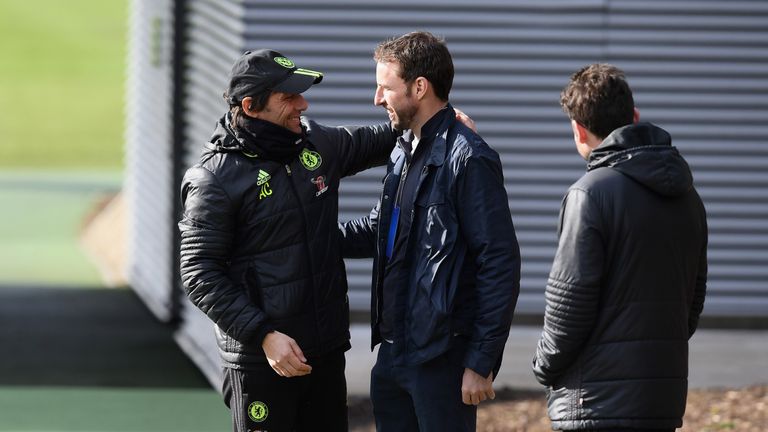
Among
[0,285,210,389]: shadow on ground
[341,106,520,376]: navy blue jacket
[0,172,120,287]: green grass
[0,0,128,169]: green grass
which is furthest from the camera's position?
[0,0,128,169]: green grass

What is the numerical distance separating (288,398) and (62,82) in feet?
98.5

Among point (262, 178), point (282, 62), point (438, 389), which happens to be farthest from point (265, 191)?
point (438, 389)

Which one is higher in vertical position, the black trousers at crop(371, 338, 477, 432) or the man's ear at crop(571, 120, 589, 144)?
the man's ear at crop(571, 120, 589, 144)

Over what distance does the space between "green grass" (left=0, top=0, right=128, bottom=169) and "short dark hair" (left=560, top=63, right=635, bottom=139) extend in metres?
20.8

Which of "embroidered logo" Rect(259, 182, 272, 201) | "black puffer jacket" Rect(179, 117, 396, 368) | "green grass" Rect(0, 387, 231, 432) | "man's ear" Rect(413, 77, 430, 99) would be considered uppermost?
"man's ear" Rect(413, 77, 430, 99)

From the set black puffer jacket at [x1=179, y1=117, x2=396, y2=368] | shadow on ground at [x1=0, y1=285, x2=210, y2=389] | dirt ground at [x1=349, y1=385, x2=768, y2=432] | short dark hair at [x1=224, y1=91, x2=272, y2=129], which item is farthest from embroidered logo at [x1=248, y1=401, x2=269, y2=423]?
shadow on ground at [x1=0, y1=285, x2=210, y2=389]

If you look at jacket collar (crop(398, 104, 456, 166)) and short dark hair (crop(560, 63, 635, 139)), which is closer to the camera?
short dark hair (crop(560, 63, 635, 139))

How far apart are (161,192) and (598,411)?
7848mm

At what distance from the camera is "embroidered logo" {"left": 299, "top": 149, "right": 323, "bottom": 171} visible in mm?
4980

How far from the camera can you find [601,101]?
4301mm

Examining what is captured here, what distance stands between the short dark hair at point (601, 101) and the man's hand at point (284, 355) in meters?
1.27

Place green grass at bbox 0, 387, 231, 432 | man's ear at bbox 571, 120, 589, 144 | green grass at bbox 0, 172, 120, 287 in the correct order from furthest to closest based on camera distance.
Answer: green grass at bbox 0, 172, 120, 287, green grass at bbox 0, 387, 231, 432, man's ear at bbox 571, 120, 589, 144

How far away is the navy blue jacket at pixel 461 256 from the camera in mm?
4555

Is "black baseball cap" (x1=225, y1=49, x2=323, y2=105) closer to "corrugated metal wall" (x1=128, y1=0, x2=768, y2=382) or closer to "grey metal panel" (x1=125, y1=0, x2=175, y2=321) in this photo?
"corrugated metal wall" (x1=128, y1=0, x2=768, y2=382)
